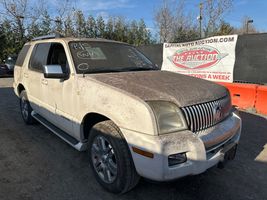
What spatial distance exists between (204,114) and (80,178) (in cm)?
179

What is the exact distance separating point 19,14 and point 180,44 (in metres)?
21.1

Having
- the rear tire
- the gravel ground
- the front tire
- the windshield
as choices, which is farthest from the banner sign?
the front tire

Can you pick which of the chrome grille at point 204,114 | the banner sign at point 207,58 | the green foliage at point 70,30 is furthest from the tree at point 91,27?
the chrome grille at point 204,114

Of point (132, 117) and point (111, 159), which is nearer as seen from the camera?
point (132, 117)

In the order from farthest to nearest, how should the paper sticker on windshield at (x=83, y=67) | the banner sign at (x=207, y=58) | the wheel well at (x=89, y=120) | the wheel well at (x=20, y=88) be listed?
the banner sign at (x=207, y=58) → the wheel well at (x=20, y=88) → the paper sticker on windshield at (x=83, y=67) → the wheel well at (x=89, y=120)

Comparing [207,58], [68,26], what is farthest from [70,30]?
[207,58]

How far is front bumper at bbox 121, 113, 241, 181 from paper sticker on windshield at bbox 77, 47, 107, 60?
152 cm

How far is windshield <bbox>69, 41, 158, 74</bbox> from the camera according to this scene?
3.34 meters

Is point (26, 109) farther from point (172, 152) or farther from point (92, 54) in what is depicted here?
point (172, 152)

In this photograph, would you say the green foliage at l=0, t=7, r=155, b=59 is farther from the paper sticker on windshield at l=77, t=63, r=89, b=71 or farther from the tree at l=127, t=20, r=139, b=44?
the paper sticker on windshield at l=77, t=63, r=89, b=71

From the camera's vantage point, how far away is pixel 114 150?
253 centimetres

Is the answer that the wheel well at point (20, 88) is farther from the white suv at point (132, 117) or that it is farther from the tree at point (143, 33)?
the tree at point (143, 33)

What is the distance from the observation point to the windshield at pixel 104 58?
3338 millimetres

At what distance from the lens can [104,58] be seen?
3617mm
